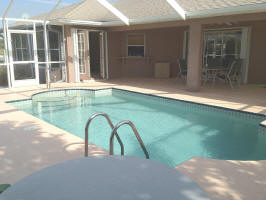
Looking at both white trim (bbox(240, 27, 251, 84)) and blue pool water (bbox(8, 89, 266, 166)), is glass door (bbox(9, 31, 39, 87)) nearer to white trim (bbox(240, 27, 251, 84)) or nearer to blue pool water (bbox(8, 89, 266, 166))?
blue pool water (bbox(8, 89, 266, 166))

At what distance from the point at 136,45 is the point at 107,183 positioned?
39.4 feet

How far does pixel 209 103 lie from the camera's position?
273 inches

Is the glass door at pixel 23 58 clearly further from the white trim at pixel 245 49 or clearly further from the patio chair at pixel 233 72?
the white trim at pixel 245 49

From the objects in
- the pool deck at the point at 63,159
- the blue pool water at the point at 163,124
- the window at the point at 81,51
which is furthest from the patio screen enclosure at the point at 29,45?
the pool deck at the point at 63,159

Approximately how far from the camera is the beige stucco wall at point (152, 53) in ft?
41.6

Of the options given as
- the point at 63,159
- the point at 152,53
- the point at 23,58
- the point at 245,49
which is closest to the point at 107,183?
the point at 63,159

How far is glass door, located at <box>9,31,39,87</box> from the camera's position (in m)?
9.26

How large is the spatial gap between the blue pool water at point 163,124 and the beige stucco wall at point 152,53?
4.09 m

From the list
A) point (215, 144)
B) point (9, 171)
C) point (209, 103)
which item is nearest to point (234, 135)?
point (215, 144)

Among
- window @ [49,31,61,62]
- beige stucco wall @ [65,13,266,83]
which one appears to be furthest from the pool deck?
beige stucco wall @ [65,13,266,83]

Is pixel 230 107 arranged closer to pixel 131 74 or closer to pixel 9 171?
pixel 9 171

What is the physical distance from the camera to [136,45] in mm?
13133

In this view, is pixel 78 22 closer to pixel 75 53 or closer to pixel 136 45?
pixel 75 53

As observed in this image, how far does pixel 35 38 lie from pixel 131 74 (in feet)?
17.5
